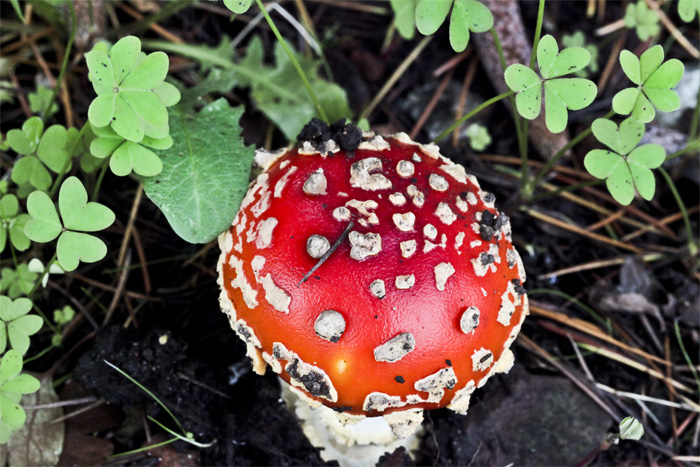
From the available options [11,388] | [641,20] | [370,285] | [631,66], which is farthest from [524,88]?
[11,388]

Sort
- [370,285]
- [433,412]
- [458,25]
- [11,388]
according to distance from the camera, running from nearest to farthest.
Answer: [370,285], [11,388], [458,25], [433,412]

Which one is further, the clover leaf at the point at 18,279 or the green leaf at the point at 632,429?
the clover leaf at the point at 18,279

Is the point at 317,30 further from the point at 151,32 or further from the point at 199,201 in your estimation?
the point at 199,201

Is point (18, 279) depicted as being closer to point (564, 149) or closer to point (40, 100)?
point (40, 100)

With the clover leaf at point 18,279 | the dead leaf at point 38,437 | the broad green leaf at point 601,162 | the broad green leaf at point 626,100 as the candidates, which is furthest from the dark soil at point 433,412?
the broad green leaf at point 626,100

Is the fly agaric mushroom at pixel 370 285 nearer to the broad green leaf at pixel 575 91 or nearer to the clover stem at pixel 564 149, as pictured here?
the broad green leaf at pixel 575 91

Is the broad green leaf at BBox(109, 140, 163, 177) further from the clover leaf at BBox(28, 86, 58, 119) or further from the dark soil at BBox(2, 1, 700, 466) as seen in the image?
Result: the clover leaf at BBox(28, 86, 58, 119)
